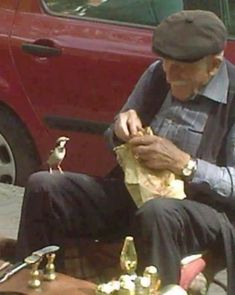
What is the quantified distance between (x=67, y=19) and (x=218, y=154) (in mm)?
2580

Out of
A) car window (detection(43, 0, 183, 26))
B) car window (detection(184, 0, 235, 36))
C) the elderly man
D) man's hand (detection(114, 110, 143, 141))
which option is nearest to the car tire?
car window (detection(43, 0, 183, 26))

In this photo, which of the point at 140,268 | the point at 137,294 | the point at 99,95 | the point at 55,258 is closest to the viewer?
the point at 137,294

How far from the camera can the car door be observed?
6.25m

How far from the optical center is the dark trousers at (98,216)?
3838 mm

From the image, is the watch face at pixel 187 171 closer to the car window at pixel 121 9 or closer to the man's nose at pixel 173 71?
the man's nose at pixel 173 71

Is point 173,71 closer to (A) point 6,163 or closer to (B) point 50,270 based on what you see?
(B) point 50,270

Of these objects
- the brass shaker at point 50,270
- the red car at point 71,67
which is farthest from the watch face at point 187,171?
the red car at point 71,67

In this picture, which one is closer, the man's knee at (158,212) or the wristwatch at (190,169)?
the man's knee at (158,212)

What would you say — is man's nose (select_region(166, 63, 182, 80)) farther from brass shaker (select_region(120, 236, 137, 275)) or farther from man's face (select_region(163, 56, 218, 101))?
brass shaker (select_region(120, 236, 137, 275))

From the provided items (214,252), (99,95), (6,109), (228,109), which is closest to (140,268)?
(214,252)

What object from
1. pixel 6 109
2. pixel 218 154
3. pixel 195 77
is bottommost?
pixel 6 109

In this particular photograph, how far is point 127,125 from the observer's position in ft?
13.4

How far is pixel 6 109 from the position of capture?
6.67 meters

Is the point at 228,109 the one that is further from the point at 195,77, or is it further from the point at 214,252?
the point at 214,252
